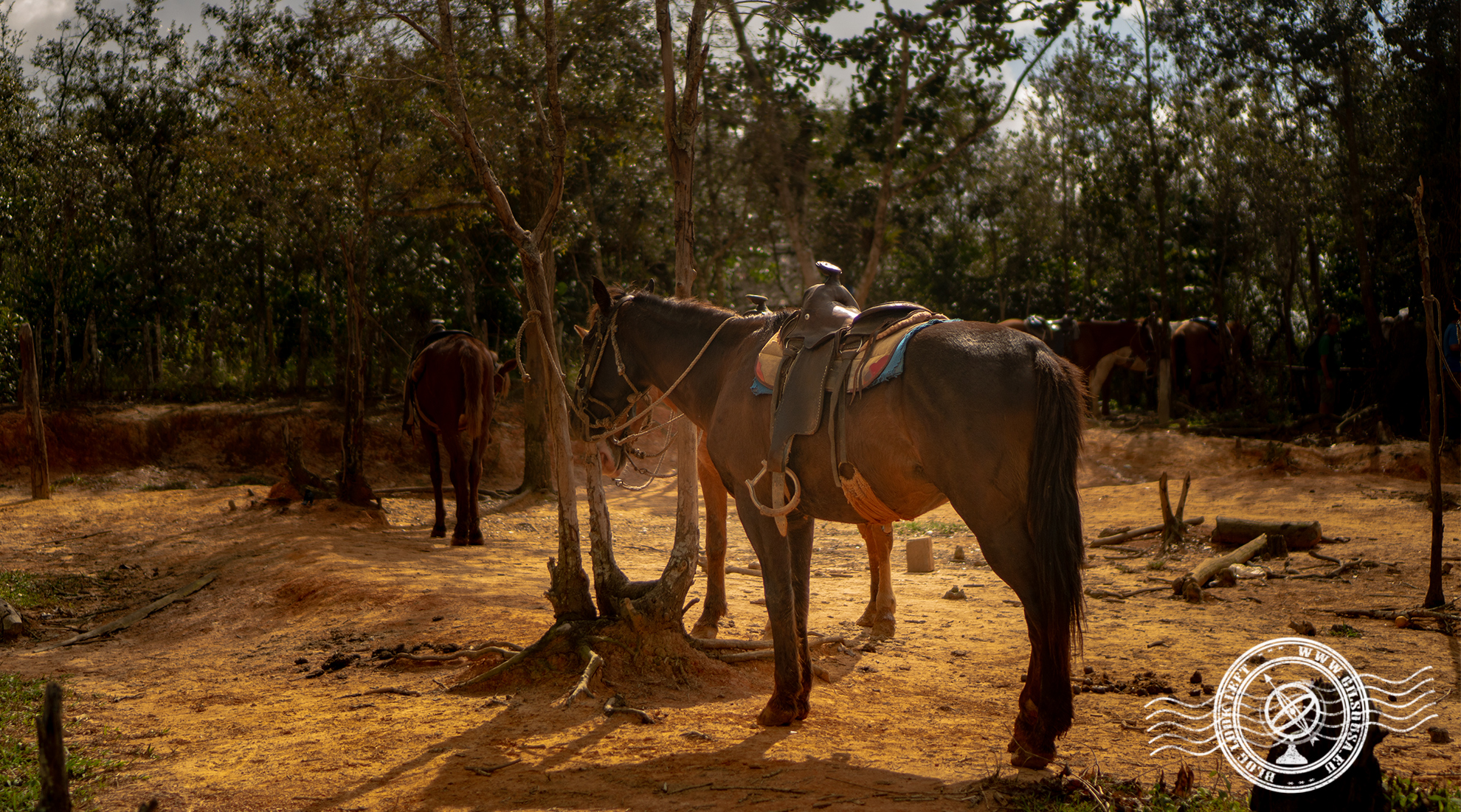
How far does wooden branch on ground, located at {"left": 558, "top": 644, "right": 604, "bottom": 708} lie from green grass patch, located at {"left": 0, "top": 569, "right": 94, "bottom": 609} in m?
5.23

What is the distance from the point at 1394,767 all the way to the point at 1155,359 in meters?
18.1

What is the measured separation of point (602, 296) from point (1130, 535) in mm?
7539

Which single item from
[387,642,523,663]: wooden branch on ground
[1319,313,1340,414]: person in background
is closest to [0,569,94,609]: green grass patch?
[387,642,523,663]: wooden branch on ground

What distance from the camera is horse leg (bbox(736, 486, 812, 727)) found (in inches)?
181

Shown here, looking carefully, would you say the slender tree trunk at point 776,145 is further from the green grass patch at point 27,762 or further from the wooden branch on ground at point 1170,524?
the green grass patch at point 27,762

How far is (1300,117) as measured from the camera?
58.2 ft

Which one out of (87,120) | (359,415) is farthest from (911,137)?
(87,120)

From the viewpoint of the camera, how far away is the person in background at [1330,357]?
17.1m

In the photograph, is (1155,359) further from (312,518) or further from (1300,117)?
(312,518)

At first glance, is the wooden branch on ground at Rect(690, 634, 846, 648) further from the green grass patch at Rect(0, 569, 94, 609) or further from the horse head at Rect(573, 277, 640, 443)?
the green grass patch at Rect(0, 569, 94, 609)

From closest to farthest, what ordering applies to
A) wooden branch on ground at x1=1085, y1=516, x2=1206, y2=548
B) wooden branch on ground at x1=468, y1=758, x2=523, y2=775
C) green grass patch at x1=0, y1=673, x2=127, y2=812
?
green grass patch at x1=0, y1=673, x2=127, y2=812
wooden branch on ground at x1=468, y1=758, x2=523, y2=775
wooden branch on ground at x1=1085, y1=516, x2=1206, y2=548

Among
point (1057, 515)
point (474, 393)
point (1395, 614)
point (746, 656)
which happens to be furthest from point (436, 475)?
point (1395, 614)

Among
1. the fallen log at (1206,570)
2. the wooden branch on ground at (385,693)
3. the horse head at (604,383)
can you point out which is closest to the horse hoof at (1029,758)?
the horse head at (604,383)

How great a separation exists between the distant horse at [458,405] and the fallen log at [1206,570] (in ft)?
23.1
